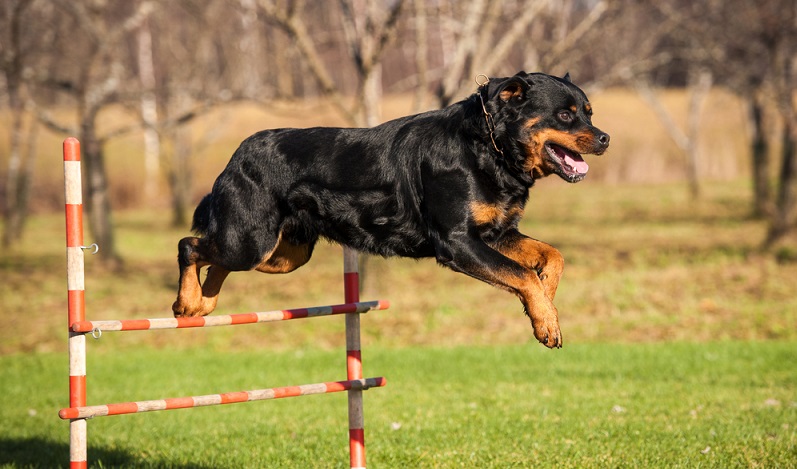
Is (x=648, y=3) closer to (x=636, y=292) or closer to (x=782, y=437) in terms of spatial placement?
(x=636, y=292)

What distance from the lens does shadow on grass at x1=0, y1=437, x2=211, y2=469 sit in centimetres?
675

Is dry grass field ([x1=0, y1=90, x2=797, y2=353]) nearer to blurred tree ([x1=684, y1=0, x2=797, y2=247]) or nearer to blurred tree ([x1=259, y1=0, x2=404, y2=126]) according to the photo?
blurred tree ([x1=259, y1=0, x2=404, y2=126])

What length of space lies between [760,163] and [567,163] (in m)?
21.2

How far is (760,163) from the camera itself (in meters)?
24.4

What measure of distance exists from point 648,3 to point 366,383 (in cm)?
1355

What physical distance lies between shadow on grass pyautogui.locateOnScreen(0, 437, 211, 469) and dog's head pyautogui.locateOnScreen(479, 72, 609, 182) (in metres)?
3.24

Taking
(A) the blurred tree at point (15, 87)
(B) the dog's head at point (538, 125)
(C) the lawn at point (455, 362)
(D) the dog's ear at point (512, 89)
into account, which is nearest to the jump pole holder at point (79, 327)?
(B) the dog's head at point (538, 125)

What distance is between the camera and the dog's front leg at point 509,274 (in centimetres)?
470

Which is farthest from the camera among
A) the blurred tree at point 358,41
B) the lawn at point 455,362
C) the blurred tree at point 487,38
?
the blurred tree at point 487,38

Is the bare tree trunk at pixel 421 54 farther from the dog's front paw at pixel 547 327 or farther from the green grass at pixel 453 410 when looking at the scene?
the dog's front paw at pixel 547 327

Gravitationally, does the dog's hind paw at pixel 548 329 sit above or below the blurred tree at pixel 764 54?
below

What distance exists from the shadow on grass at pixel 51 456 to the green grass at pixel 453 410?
0.06 ft

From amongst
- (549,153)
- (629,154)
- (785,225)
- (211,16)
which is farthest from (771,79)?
(629,154)

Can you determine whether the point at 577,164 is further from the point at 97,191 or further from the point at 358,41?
the point at 97,191
